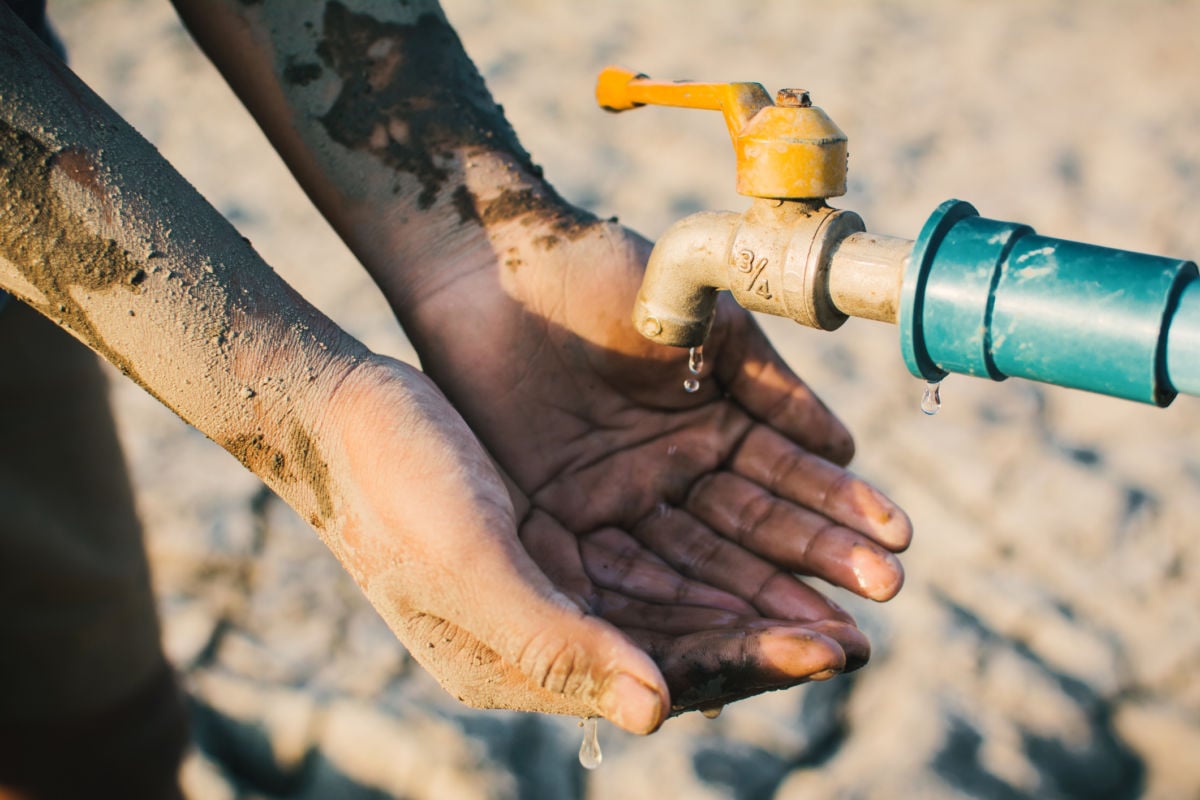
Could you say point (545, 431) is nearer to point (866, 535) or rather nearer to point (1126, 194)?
point (866, 535)

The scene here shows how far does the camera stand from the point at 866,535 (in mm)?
1573

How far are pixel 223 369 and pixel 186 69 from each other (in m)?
2.94

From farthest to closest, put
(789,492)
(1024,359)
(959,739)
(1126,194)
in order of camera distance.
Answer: (1126,194), (959,739), (789,492), (1024,359)

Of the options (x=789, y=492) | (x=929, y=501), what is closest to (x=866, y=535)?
(x=789, y=492)

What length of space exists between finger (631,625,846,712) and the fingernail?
154 millimetres

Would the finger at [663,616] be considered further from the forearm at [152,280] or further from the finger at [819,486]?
the forearm at [152,280]

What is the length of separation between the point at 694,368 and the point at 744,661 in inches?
Result: 21.8

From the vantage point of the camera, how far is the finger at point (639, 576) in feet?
4.74

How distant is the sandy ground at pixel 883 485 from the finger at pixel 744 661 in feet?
2.39

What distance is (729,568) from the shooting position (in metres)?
1.54

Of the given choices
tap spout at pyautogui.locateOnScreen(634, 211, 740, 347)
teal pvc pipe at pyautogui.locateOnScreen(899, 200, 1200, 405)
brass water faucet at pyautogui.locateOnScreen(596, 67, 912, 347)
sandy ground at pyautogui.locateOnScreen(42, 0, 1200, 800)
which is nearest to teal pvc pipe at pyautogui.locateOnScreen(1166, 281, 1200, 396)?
teal pvc pipe at pyautogui.locateOnScreen(899, 200, 1200, 405)

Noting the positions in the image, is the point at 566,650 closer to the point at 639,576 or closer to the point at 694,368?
the point at 639,576

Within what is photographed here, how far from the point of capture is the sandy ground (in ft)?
6.35

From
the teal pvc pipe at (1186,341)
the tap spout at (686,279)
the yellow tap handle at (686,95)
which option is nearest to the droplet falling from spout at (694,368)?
the tap spout at (686,279)
